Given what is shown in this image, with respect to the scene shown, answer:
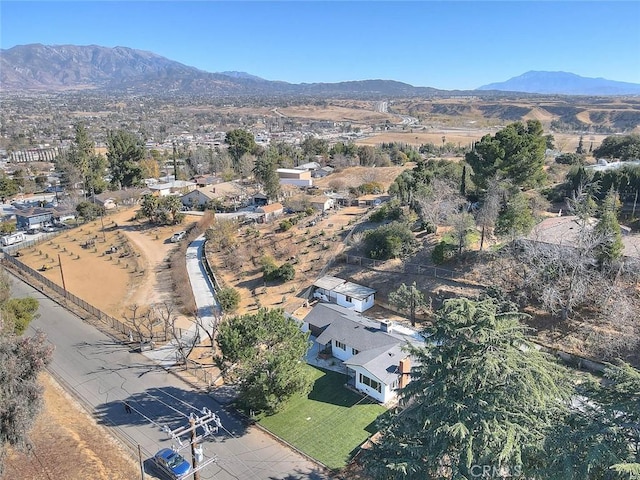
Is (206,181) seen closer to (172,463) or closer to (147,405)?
(147,405)

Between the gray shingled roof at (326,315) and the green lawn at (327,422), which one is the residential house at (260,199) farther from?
the green lawn at (327,422)

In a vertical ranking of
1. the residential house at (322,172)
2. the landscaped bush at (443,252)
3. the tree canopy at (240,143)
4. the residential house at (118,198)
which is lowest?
the residential house at (118,198)

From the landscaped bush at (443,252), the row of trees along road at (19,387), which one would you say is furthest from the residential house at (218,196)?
the row of trees along road at (19,387)

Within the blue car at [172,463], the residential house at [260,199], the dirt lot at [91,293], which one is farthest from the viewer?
the residential house at [260,199]

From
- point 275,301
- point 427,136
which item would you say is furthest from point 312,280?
point 427,136

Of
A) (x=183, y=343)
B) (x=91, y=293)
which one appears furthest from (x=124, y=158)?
(x=183, y=343)
